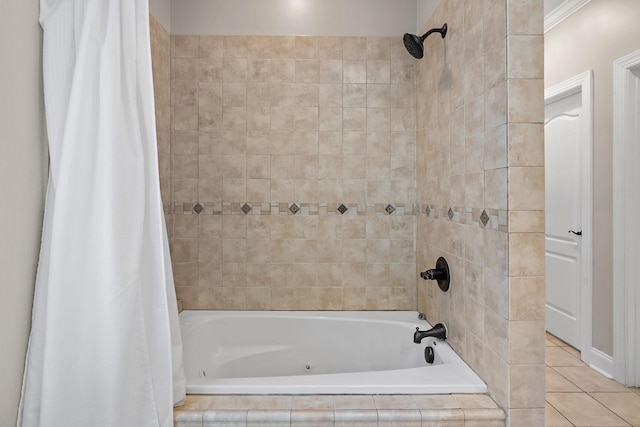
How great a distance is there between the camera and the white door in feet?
10.0

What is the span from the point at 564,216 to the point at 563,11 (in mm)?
1590

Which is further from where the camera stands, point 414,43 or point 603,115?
point 603,115

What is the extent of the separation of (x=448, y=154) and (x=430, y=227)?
1.52 feet

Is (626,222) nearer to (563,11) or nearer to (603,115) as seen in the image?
(603,115)

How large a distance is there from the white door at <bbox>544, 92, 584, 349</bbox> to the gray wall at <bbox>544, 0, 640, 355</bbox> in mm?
257

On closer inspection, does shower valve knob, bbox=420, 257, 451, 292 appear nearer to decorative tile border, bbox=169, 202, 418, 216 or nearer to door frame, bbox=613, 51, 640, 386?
decorative tile border, bbox=169, 202, 418, 216

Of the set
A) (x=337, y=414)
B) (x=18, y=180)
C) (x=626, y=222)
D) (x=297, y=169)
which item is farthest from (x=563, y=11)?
(x=18, y=180)

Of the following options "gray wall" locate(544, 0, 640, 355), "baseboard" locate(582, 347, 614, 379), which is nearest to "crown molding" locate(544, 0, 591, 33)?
"gray wall" locate(544, 0, 640, 355)

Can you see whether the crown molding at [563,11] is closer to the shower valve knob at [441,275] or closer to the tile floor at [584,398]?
the shower valve knob at [441,275]

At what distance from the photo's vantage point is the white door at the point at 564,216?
3055mm

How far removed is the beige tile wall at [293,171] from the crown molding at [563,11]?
1.53m

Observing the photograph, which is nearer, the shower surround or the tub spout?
the tub spout

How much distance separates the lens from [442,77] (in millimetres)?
2016

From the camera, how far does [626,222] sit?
250 cm
